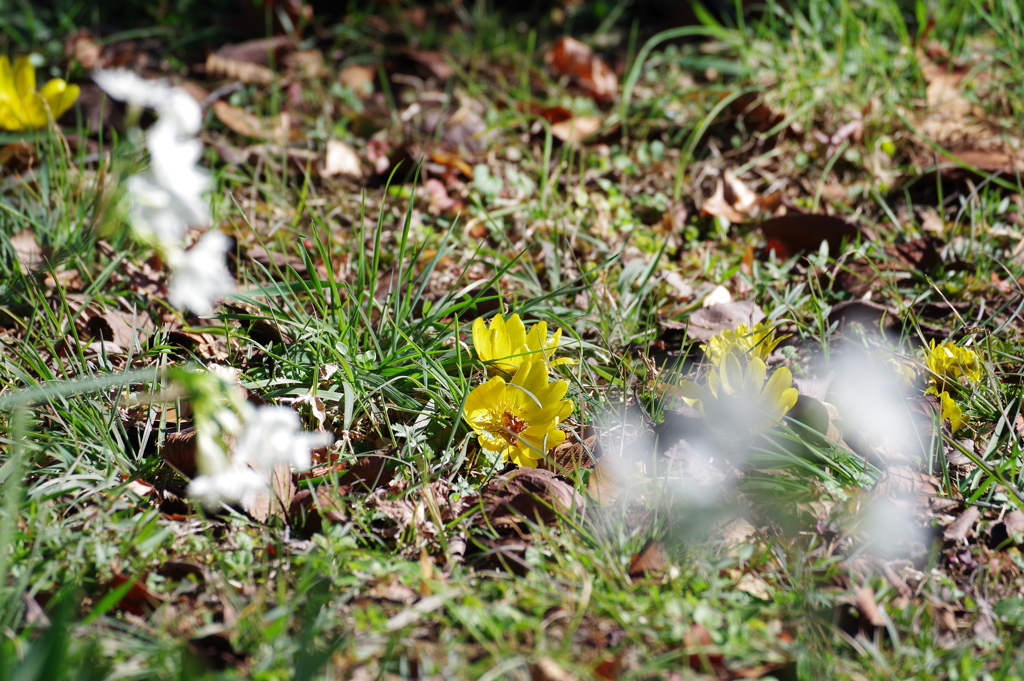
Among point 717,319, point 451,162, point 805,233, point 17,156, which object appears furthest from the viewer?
point 451,162

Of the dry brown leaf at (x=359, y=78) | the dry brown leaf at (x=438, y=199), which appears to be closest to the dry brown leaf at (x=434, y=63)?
the dry brown leaf at (x=359, y=78)

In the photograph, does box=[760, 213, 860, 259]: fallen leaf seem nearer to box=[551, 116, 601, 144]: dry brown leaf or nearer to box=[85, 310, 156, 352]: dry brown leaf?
box=[551, 116, 601, 144]: dry brown leaf

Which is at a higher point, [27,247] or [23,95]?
[23,95]

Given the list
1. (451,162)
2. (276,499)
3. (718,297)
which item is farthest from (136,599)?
(451,162)

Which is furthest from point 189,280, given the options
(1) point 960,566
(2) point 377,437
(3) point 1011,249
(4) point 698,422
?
(3) point 1011,249

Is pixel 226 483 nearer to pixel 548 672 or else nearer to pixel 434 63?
pixel 548 672

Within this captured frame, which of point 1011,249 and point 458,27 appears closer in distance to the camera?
point 1011,249

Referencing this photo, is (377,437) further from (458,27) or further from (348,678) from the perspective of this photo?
(458,27)
